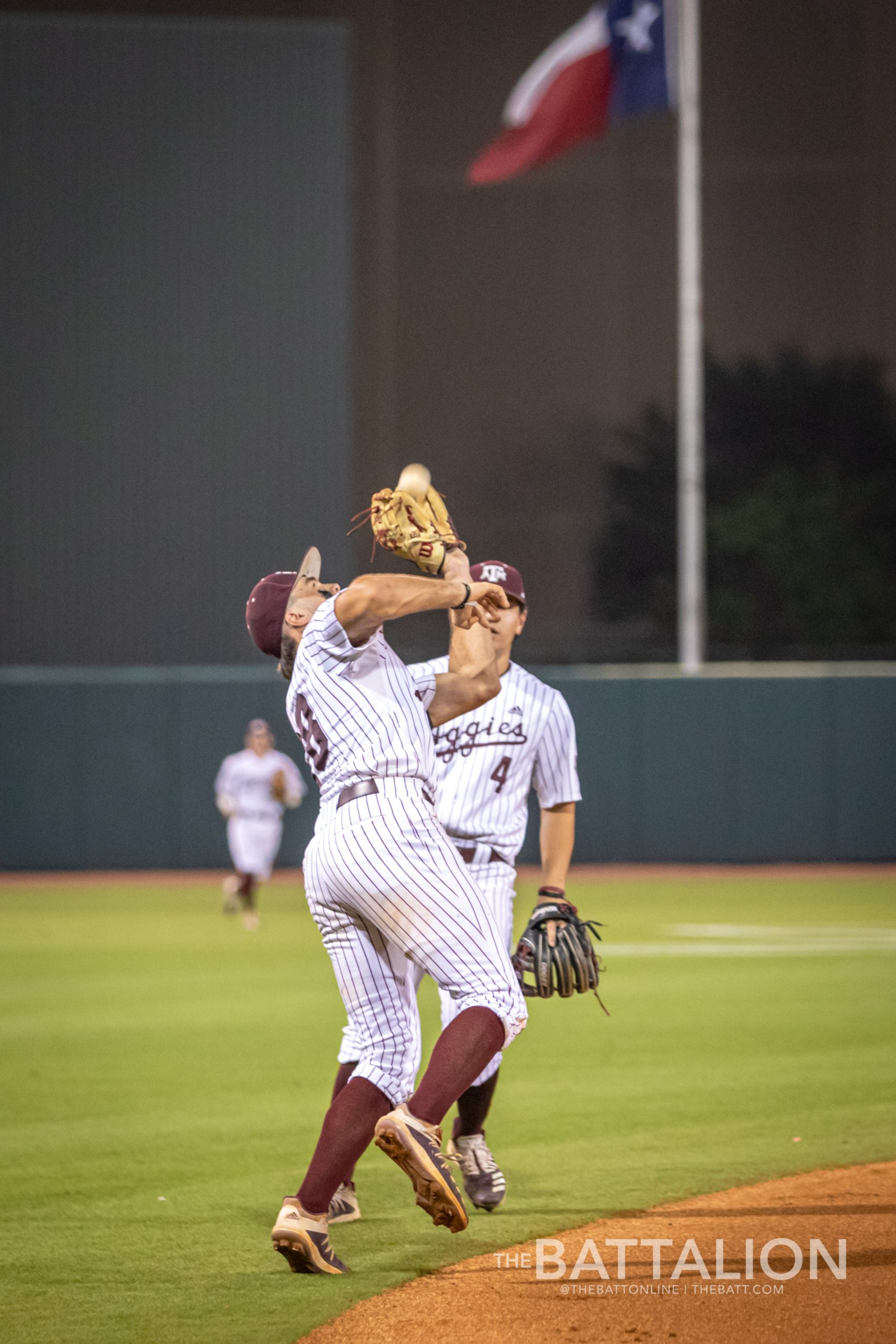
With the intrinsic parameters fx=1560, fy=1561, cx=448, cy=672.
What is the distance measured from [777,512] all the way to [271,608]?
4450cm

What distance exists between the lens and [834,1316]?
380 cm

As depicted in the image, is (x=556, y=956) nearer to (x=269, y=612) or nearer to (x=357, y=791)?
(x=357, y=791)

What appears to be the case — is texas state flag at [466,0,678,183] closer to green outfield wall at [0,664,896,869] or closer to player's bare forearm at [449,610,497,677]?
green outfield wall at [0,664,896,869]

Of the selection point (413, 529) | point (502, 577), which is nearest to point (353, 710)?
point (413, 529)

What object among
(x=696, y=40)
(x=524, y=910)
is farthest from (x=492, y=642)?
(x=696, y=40)

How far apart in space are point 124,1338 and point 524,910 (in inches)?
350

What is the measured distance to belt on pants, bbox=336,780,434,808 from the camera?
4.05 m

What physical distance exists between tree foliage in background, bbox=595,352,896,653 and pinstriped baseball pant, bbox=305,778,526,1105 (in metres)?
42.5

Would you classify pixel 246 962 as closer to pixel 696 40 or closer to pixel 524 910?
pixel 524 910

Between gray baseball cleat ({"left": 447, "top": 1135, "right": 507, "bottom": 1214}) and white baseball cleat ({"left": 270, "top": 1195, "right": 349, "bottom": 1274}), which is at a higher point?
white baseball cleat ({"left": 270, "top": 1195, "right": 349, "bottom": 1274})

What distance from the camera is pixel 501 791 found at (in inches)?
210

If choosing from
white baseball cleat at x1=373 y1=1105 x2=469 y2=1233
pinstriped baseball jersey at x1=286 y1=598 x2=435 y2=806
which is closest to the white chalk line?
pinstriped baseball jersey at x1=286 y1=598 x2=435 y2=806

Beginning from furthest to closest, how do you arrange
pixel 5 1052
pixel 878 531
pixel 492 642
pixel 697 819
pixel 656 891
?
pixel 878 531 < pixel 697 819 < pixel 656 891 < pixel 5 1052 < pixel 492 642

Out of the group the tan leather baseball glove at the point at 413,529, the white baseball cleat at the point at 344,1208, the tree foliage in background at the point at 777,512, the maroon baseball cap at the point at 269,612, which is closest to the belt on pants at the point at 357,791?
the maroon baseball cap at the point at 269,612
